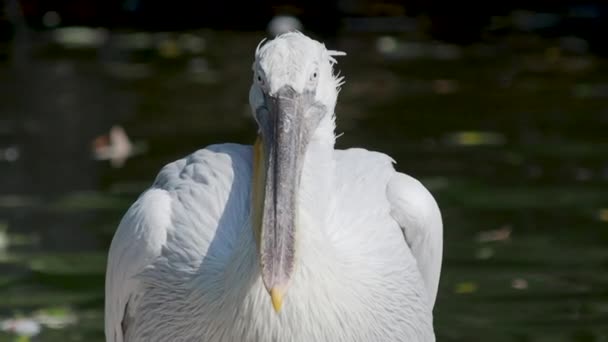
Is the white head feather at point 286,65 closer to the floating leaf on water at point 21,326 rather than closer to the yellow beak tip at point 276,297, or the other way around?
the yellow beak tip at point 276,297

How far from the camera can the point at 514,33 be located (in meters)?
12.1

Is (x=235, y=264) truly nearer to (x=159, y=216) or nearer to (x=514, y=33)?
(x=159, y=216)

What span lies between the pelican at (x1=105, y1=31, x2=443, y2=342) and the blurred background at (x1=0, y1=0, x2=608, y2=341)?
1.11 m

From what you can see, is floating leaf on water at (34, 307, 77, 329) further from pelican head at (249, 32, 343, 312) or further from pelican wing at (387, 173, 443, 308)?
pelican head at (249, 32, 343, 312)

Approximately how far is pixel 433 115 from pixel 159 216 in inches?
199

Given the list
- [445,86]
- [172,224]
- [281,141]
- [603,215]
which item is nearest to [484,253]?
[603,215]

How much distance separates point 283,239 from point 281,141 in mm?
276

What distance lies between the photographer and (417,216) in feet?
16.3

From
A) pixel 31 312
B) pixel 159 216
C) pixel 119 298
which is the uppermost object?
pixel 159 216

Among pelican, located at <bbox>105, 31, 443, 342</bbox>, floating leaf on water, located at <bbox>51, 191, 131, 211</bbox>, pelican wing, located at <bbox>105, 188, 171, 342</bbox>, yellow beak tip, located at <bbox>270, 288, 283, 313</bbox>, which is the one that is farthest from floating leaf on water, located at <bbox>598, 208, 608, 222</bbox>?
yellow beak tip, located at <bbox>270, 288, 283, 313</bbox>

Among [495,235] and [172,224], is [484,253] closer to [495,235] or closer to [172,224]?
[495,235]

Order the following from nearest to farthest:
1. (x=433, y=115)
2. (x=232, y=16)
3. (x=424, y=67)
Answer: (x=433, y=115), (x=424, y=67), (x=232, y=16)

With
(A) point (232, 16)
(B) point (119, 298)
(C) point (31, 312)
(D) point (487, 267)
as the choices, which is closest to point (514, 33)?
(A) point (232, 16)

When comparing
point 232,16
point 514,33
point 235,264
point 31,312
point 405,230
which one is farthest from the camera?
point 232,16
